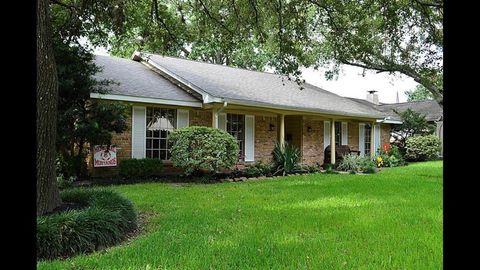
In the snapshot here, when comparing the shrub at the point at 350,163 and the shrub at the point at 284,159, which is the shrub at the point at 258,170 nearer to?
the shrub at the point at 284,159

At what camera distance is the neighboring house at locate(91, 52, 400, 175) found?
12.4 metres

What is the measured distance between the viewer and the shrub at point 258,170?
13461 mm

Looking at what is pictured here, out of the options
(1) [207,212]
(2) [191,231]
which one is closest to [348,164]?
(1) [207,212]

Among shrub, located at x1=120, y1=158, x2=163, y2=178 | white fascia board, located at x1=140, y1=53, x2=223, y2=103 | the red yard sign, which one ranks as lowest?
shrub, located at x1=120, y1=158, x2=163, y2=178

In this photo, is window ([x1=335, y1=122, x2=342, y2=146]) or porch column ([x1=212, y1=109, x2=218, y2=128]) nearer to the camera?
porch column ([x1=212, y1=109, x2=218, y2=128])

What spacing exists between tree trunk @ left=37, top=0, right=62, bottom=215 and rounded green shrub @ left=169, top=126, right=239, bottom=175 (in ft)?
19.9

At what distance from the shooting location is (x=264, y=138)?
16.1 m

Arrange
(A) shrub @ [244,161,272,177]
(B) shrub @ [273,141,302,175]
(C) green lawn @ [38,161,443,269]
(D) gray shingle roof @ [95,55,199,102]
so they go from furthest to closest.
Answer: (B) shrub @ [273,141,302,175], (A) shrub @ [244,161,272,177], (D) gray shingle roof @ [95,55,199,102], (C) green lawn @ [38,161,443,269]

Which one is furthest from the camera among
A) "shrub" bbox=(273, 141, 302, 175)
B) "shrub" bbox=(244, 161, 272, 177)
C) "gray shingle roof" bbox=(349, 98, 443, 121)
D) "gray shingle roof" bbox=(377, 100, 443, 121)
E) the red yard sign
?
"gray shingle roof" bbox=(377, 100, 443, 121)

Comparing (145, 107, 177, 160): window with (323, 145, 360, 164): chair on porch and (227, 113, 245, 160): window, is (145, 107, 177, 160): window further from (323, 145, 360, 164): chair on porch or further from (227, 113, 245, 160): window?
(323, 145, 360, 164): chair on porch

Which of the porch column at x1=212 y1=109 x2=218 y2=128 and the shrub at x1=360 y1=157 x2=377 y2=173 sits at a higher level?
the porch column at x1=212 y1=109 x2=218 y2=128

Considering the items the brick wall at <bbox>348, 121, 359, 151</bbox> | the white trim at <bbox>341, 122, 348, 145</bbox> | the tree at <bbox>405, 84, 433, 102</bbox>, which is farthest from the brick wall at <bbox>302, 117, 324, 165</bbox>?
the tree at <bbox>405, 84, 433, 102</bbox>

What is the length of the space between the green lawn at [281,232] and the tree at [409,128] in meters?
16.5
